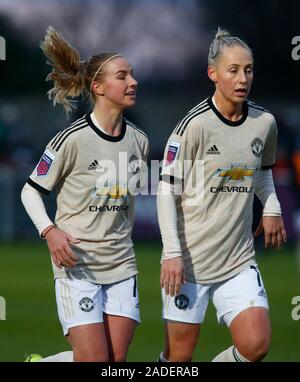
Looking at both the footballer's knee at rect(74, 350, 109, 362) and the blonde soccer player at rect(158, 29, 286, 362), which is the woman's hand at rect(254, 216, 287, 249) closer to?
the blonde soccer player at rect(158, 29, 286, 362)

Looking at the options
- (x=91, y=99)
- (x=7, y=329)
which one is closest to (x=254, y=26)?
(x=7, y=329)

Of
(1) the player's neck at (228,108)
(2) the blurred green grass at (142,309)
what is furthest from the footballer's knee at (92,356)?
(2) the blurred green grass at (142,309)

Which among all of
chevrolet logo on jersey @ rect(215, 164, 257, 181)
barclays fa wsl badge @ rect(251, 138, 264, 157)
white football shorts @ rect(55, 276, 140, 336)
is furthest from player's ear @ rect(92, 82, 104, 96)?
white football shorts @ rect(55, 276, 140, 336)

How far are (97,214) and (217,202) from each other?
2.71 feet

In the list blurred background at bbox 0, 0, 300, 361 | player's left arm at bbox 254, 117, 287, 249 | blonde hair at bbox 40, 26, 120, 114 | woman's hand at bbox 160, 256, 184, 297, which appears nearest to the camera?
woman's hand at bbox 160, 256, 184, 297

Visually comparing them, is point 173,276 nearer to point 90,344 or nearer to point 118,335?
point 118,335

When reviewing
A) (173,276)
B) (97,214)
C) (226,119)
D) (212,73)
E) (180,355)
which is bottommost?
(180,355)

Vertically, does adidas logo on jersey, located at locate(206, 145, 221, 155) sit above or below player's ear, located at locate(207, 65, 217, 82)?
below

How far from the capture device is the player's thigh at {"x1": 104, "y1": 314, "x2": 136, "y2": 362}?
8234 millimetres

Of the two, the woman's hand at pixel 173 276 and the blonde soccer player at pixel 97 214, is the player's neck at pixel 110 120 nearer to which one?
the blonde soccer player at pixel 97 214

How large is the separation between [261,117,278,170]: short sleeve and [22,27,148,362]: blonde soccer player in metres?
0.93

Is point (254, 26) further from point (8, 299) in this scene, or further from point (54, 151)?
point (54, 151)

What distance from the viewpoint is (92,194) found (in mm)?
8289

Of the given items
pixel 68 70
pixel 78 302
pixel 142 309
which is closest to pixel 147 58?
pixel 142 309
